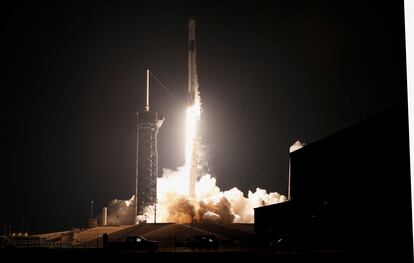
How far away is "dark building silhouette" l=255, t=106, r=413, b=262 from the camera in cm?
3433

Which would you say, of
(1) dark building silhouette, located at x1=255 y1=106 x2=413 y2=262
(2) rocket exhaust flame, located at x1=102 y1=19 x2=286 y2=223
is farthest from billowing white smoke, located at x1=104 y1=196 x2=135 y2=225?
(1) dark building silhouette, located at x1=255 y1=106 x2=413 y2=262

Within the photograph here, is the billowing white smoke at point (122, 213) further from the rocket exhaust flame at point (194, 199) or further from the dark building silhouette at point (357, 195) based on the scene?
the dark building silhouette at point (357, 195)

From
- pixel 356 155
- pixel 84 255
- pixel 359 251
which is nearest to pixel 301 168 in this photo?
pixel 356 155

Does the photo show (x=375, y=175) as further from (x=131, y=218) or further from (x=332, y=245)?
(x=131, y=218)

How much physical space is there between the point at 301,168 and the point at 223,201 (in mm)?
32015

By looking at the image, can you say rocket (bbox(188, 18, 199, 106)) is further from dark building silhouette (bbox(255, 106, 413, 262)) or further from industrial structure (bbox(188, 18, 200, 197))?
dark building silhouette (bbox(255, 106, 413, 262))

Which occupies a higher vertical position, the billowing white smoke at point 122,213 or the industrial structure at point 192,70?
the industrial structure at point 192,70

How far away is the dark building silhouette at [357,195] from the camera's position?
34.3 metres

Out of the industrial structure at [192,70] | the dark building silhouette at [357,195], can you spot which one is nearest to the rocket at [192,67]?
the industrial structure at [192,70]

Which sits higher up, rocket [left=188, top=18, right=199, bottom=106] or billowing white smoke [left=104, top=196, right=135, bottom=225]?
rocket [left=188, top=18, right=199, bottom=106]

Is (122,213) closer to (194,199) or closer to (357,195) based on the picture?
(194,199)

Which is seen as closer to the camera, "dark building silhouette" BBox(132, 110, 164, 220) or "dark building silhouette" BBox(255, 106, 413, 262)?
"dark building silhouette" BBox(255, 106, 413, 262)

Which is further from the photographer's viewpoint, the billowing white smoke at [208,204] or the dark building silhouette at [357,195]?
the billowing white smoke at [208,204]

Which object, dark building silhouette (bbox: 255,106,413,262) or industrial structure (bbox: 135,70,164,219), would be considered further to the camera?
industrial structure (bbox: 135,70,164,219)
